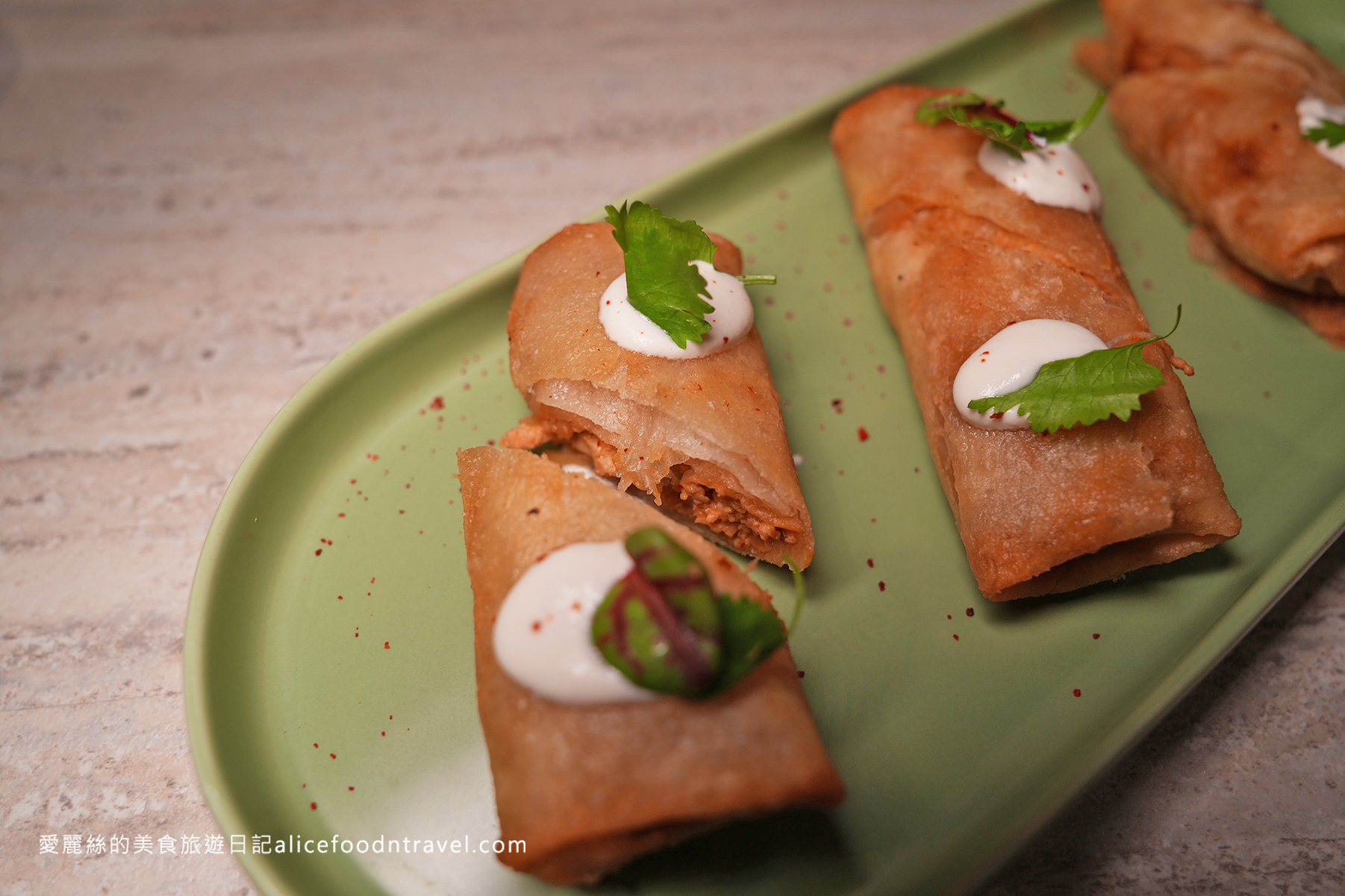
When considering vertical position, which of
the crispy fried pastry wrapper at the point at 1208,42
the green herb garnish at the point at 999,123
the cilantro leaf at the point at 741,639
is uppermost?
the crispy fried pastry wrapper at the point at 1208,42

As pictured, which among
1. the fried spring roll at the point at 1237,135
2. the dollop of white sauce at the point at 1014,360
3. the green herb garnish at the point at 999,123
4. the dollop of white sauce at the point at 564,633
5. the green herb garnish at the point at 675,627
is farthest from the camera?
the fried spring roll at the point at 1237,135

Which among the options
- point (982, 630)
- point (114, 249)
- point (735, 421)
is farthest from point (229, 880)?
point (114, 249)

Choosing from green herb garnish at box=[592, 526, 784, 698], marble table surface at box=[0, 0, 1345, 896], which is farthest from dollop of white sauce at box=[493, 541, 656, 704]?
marble table surface at box=[0, 0, 1345, 896]

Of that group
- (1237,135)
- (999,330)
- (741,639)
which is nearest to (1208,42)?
(1237,135)

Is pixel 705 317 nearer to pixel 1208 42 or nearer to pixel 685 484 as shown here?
pixel 685 484

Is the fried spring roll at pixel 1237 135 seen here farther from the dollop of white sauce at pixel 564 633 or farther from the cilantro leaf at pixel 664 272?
the dollop of white sauce at pixel 564 633

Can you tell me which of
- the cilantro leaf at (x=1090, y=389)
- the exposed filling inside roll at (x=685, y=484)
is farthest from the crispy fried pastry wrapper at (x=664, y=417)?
the cilantro leaf at (x=1090, y=389)

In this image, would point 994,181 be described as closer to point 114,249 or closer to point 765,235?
point 765,235
